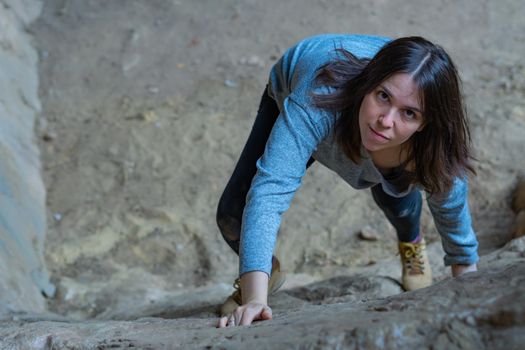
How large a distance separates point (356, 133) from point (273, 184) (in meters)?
0.25

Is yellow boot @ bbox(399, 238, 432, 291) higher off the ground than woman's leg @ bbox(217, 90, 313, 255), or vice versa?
woman's leg @ bbox(217, 90, 313, 255)

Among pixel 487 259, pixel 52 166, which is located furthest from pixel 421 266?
pixel 52 166

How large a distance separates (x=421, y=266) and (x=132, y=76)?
240 cm

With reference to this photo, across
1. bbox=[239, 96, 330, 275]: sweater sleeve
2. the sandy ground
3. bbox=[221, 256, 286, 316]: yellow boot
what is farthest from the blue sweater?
the sandy ground

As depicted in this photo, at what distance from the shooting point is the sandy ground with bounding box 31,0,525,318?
10.0 feet

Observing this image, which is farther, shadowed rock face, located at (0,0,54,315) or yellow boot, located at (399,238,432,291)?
shadowed rock face, located at (0,0,54,315)

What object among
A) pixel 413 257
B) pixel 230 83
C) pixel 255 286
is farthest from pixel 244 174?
pixel 230 83

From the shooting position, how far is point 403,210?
224 cm

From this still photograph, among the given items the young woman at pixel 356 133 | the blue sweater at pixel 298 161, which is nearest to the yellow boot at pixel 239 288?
the young woman at pixel 356 133

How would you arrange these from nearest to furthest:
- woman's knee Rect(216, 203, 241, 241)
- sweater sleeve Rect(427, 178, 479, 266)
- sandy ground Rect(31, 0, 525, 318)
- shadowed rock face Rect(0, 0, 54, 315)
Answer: sweater sleeve Rect(427, 178, 479, 266)
woman's knee Rect(216, 203, 241, 241)
shadowed rock face Rect(0, 0, 54, 315)
sandy ground Rect(31, 0, 525, 318)

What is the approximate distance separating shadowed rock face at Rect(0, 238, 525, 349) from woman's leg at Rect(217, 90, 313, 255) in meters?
0.44

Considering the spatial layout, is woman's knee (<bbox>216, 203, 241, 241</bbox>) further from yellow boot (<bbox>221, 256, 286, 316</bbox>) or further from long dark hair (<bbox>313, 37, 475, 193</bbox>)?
long dark hair (<bbox>313, 37, 475, 193</bbox>)

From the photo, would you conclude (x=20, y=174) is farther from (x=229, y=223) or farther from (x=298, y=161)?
(x=298, y=161)

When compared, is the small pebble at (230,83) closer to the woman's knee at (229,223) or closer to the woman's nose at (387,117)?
the woman's knee at (229,223)
